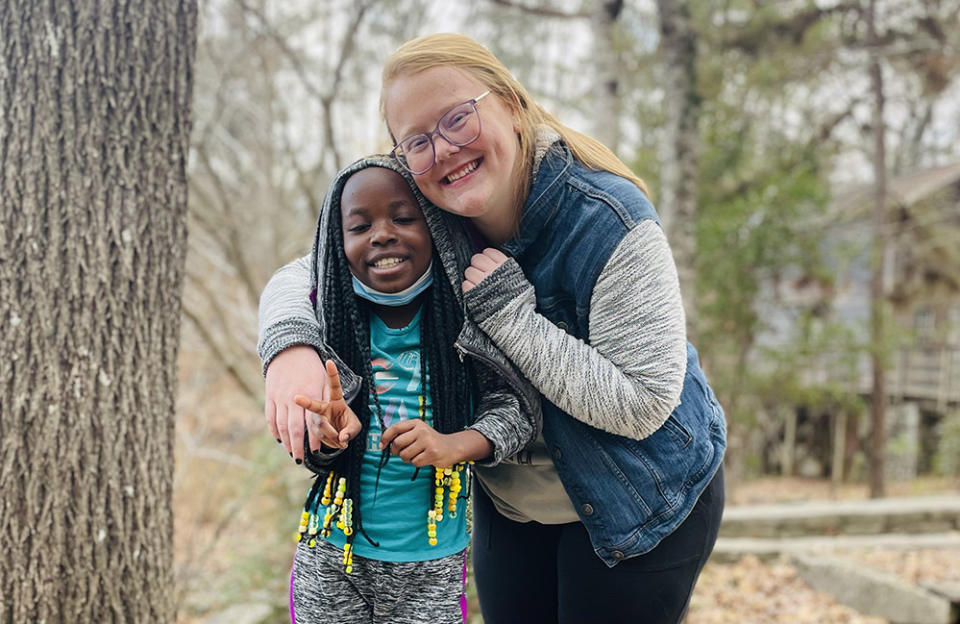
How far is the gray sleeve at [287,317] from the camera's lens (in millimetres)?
1440

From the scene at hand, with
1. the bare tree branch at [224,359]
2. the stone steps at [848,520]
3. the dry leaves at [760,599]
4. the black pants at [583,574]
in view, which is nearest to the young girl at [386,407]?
the black pants at [583,574]

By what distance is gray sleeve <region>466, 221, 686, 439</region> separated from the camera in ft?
4.58

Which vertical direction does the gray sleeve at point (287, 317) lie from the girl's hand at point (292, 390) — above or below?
above

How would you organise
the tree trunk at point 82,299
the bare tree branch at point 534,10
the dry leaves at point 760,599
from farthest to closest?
the bare tree branch at point 534,10 < the dry leaves at point 760,599 < the tree trunk at point 82,299

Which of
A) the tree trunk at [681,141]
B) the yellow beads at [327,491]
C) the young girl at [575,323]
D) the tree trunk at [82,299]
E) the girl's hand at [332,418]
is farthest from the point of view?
the tree trunk at [681,141]

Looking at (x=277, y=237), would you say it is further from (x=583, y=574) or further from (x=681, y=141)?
(x=583, y=574)

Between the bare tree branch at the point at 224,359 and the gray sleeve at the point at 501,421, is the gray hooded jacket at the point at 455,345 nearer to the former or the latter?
the gray sleeve at the point at 501,421

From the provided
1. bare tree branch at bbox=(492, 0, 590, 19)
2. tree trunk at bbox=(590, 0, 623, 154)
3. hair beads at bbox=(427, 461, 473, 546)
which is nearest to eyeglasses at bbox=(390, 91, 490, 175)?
hair beads at bbox=(427, 461, 473, 546)

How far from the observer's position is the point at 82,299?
2020mm

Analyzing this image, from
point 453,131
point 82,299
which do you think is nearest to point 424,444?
point 453,131

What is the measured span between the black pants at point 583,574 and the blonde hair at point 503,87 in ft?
2.40

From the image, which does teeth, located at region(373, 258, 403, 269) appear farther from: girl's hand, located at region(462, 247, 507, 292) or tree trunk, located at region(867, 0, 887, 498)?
tree trunk, located at region(867, 0, 887, 498)

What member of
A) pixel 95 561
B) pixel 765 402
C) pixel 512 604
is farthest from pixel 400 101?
pixel 765 402

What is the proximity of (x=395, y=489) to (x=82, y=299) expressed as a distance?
109 centimetres
